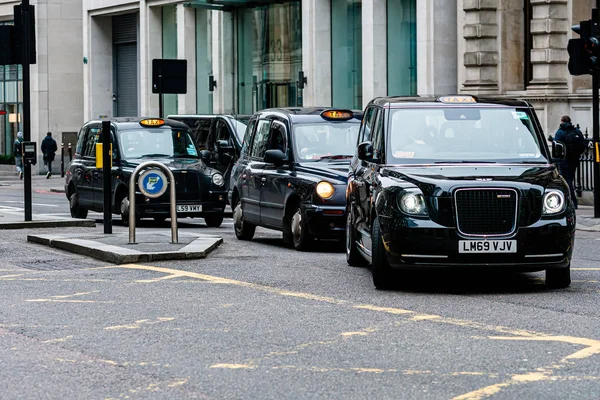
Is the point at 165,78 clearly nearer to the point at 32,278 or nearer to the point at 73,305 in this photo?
the point at 32,278

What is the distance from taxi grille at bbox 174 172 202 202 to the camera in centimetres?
2109

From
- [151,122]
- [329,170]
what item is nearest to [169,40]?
[151,122]

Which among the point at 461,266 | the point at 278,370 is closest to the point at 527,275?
the point at 461,266

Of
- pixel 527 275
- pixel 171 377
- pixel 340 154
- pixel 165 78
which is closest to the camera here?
pixel 171 377

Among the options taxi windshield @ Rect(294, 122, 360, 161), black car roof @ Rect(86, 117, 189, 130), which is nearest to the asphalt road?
taxi windshield @ Rect(294, 122, 360, 161)

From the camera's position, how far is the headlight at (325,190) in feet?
51.0

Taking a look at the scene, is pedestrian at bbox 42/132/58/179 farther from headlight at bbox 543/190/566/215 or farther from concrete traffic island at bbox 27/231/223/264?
headlight at bbox 543/190/566/215

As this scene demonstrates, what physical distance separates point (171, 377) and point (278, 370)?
24.9 inches

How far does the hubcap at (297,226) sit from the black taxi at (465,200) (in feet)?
11.6

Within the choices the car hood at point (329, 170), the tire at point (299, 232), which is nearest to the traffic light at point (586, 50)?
the car hood at point (329, 170)

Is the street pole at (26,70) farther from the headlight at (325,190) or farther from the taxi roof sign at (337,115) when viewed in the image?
the headlight at (325,190)

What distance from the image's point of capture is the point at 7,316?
1004 cm

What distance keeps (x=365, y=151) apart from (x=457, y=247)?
193 cm

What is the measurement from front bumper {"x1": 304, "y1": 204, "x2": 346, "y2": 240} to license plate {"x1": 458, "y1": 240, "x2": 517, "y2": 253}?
185 inches
